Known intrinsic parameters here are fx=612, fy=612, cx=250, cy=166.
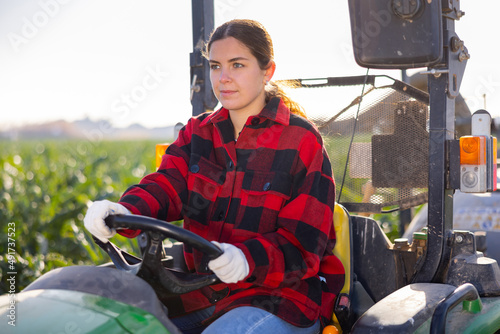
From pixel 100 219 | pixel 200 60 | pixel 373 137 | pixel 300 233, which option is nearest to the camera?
pixel 100 219

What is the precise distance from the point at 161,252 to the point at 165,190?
50 cm

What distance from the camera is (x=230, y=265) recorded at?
69.6 inches

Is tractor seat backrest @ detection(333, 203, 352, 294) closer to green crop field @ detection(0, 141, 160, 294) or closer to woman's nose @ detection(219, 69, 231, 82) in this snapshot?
woman's nose @ detection(219, 69, 231, 82)

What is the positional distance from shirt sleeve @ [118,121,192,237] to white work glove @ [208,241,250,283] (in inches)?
18.9

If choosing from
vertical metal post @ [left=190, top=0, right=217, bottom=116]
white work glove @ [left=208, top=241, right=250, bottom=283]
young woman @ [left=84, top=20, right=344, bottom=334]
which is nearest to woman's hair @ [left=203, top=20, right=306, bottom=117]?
young woman @ [left=84, top=20, right=344, bottom=334]

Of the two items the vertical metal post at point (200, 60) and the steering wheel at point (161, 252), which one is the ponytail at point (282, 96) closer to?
the vertical metal post at point (200, 60)

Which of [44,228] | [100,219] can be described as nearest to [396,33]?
[100,219]

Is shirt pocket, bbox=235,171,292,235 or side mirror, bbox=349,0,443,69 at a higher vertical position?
side mirror, bbox=349,0,443,69

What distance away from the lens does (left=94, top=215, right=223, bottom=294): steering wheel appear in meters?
1.75

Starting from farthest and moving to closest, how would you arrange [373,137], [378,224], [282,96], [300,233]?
1. [373,137]
2. [378,224]
3. [282,96]
4. [300,233]

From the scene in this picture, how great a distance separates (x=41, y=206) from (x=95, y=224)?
5.16m

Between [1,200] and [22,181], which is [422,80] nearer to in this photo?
[1,200]

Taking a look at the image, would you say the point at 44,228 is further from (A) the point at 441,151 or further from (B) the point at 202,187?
(A) the point at 441,151

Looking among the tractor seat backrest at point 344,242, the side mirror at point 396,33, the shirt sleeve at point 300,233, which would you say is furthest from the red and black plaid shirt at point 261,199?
the side mirror at point 396,33
